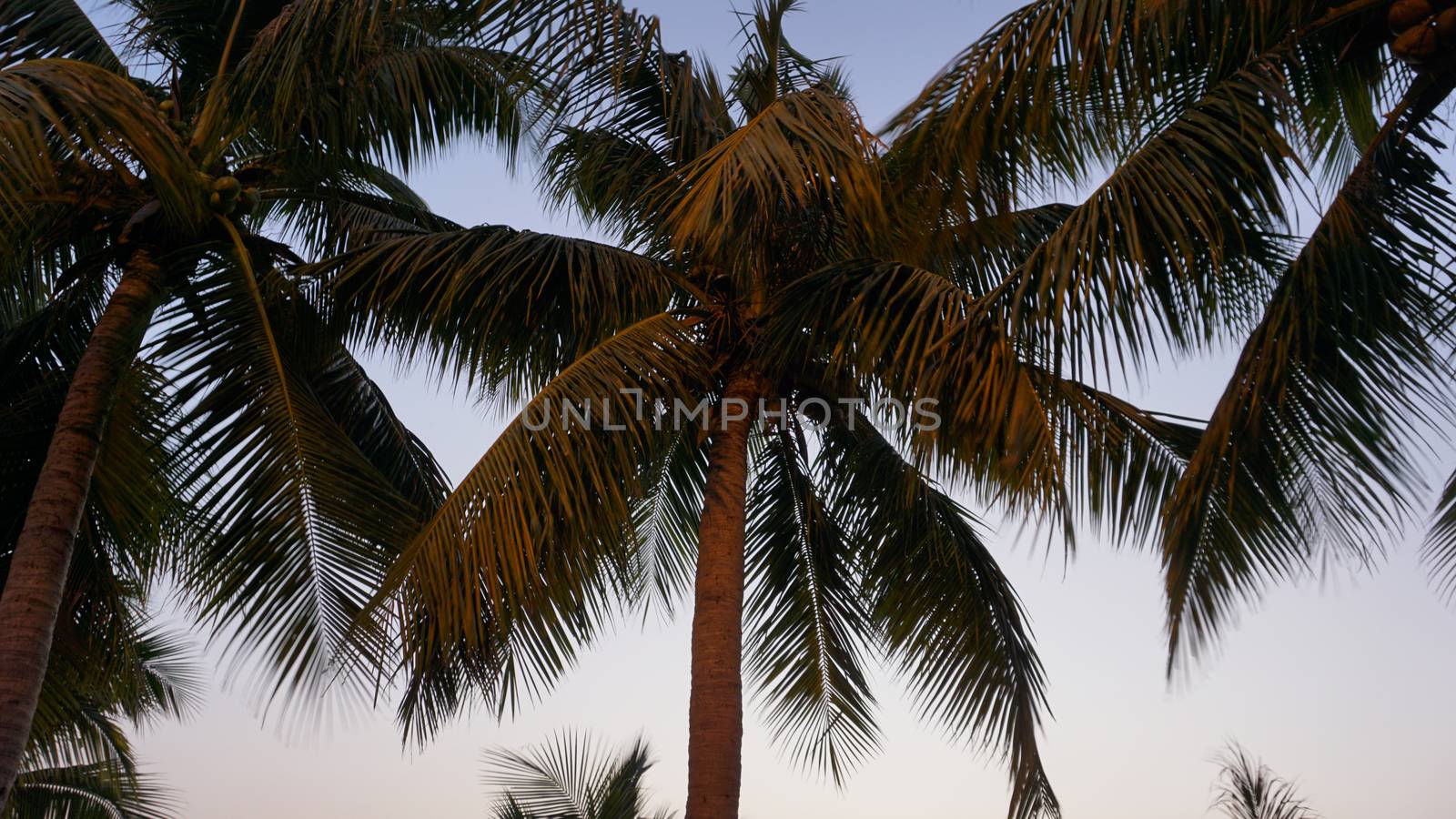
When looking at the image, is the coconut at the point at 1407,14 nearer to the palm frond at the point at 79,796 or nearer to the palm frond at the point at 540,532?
the palm frond at the point at 540,532

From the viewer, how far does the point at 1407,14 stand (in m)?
4.41

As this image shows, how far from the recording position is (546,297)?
7.76m

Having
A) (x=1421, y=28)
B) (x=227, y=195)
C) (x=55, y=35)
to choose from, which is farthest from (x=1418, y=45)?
(x=55, y=35)

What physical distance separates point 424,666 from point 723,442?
2.23 meters

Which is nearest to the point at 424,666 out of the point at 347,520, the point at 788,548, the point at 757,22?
the point at 347,520

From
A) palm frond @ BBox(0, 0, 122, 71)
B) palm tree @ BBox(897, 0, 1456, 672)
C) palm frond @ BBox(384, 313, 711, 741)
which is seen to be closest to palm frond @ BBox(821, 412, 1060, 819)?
palm frond @ BBox(384, 313, 711, 741)

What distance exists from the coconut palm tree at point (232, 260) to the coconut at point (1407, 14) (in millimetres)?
4024

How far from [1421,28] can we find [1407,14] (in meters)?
0.09

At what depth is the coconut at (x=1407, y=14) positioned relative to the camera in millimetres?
4355

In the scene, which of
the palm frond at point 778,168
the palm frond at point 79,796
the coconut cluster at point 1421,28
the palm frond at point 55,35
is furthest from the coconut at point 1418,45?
the palm frond at point 79,796

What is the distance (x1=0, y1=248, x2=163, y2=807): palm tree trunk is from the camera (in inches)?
246

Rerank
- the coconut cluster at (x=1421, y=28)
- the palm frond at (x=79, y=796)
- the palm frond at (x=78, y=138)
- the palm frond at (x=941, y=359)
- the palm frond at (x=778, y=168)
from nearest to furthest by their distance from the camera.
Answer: the coconut cluster at (x=1421, y=28)
the palm frond at (x=78, y=138)
the palm frond at (x=941, y=359)
the palm frond at (x=778, y=168)
the palm frond at (x=79, y=796)

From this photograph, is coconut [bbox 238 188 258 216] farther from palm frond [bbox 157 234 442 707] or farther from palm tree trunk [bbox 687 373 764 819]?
palm tree trunk [bbox 687 373 764 819]

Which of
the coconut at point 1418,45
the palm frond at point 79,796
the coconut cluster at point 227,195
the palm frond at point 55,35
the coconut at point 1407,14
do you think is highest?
the palm frond at point 55,35
